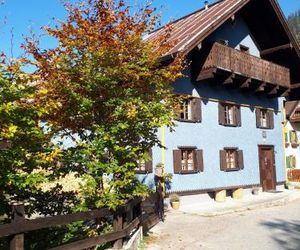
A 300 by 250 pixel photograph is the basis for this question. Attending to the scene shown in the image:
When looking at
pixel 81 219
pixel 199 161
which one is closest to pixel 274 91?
pixel 199 161

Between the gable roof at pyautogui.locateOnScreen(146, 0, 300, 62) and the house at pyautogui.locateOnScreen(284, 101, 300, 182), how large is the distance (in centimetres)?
893

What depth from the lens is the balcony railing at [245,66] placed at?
16438 millimetres

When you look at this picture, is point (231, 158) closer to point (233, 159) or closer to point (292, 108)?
point (233, 159)

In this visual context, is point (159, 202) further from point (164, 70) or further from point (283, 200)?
point (283, 200)

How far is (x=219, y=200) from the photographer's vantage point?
17.2 meters

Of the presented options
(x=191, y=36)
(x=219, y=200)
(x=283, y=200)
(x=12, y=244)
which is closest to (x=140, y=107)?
(x=12, y=244)

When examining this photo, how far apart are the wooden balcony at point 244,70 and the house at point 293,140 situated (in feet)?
23.9

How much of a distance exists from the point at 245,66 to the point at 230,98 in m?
1.68

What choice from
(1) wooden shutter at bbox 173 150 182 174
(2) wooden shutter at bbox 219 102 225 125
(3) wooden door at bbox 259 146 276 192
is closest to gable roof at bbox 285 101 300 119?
(3) wooden door at bbox 259 146 276 192

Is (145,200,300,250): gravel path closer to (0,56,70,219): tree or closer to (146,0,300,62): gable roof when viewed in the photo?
(0,56,70,219): tree

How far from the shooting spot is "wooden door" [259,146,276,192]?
20.6m

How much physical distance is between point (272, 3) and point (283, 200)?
30.2 ft

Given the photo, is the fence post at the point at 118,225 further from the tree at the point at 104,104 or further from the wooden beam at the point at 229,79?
the wooden beam at the point at 229,79

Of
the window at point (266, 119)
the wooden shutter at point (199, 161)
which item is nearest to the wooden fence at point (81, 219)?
the wooden shutter at point (199, 161)
